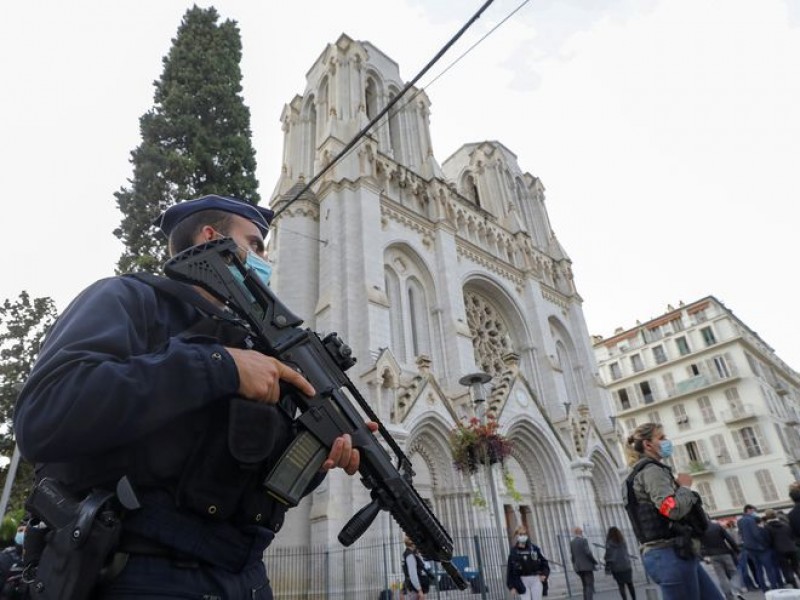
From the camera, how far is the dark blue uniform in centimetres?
117

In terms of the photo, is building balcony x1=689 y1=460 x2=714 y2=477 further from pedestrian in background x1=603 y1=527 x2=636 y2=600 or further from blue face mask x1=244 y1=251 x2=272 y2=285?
blue face mask x1=244 y1=251 x2=272 y2=285

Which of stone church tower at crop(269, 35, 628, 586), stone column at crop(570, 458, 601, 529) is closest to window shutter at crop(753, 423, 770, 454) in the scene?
stone church tower at crop(269, 35, 628, 586)

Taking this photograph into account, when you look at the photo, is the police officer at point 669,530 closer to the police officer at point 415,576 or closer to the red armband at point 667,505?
the red armband at point 667,505

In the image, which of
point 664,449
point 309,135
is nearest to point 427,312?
point 309,135

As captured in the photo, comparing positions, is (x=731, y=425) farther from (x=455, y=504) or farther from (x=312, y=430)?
(x=312, y=430)

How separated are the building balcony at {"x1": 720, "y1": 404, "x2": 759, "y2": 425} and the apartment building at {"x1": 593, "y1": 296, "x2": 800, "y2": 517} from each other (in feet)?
0.20

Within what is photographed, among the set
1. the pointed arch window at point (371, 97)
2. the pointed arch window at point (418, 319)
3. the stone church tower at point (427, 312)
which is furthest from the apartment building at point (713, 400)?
the pointed arch window at point (371, 97)

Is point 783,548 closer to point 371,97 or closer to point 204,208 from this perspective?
point 204,208

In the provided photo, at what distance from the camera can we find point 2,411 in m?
13.9

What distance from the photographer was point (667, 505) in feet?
11.6

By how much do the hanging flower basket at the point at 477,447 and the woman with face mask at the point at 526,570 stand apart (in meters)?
3.37

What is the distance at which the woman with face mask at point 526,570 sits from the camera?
8.50 meters

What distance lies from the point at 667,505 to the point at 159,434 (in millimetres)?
3736

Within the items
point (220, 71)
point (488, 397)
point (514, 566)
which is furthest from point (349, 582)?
point (220, 71)
